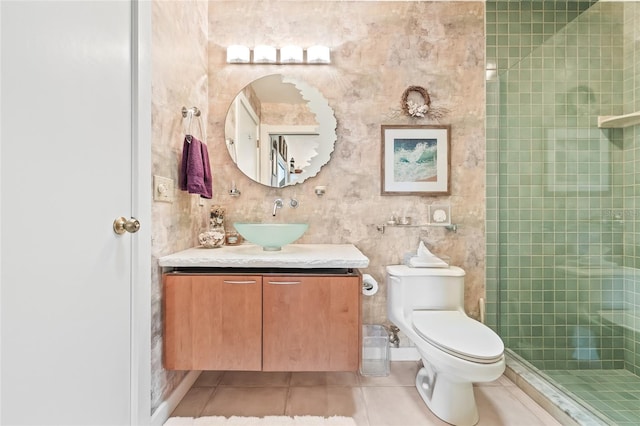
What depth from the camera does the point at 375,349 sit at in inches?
81.5

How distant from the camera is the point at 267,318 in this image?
1.47 m

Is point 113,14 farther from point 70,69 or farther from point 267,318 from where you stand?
point 267,318

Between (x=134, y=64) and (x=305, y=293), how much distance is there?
3.93 ft

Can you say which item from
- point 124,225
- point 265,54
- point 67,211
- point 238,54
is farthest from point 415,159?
point 67,211

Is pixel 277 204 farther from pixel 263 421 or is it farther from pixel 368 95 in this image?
pixel 263 421

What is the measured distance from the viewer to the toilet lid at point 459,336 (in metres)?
1.35

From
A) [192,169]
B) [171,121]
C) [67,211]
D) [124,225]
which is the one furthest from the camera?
[192,169]

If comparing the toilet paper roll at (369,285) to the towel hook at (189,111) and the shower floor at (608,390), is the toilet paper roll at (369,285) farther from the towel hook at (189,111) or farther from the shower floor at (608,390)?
the towel hook at (189,111)

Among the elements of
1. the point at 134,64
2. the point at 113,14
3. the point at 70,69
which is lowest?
the point at 70,69

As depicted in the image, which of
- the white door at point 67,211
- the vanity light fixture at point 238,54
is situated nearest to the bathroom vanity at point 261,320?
the white door at point 67,211

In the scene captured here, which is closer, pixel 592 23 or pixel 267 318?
pixel 267 318

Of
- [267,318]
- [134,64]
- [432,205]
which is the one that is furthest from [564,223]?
[134,64]

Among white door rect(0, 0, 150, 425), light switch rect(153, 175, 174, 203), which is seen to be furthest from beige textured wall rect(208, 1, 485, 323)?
white door rect(0, 0, 150, 425)

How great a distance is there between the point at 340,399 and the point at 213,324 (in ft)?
2.65
